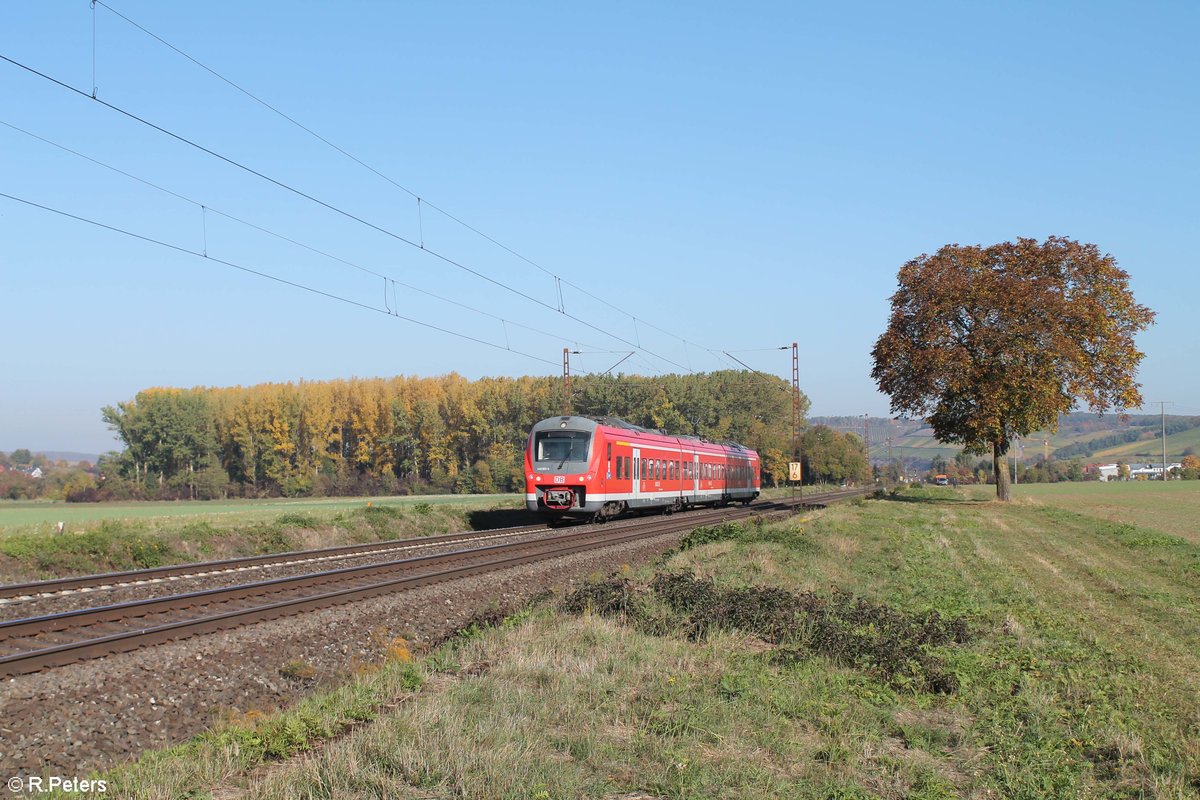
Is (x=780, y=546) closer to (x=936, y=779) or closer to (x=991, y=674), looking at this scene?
(x=991, y=674)

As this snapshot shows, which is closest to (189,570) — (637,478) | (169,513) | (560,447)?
(560,447)

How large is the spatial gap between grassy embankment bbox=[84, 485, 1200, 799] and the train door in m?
19.5

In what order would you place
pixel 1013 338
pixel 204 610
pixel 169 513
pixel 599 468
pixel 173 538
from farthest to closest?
pixel 169 513
pixel 1013 338
pixel 599 468
pixel 173 538
pixel 204 610

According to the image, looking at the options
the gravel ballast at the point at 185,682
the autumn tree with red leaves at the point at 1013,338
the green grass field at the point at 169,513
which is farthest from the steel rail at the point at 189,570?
the autumn tree with red leaves at the point at 1013,338

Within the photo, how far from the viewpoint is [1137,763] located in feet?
21.2

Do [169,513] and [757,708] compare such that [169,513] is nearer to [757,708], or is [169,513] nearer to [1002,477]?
[1002,477]

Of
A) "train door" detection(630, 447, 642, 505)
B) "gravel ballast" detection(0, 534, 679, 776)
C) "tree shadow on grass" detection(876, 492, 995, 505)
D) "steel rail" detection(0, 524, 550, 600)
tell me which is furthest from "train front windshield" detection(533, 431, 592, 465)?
"tree shadow on grass" detection(876, 492, 995, 505)

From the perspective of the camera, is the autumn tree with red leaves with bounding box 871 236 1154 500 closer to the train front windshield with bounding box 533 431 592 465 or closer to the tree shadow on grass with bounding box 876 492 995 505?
the tree shadow on grass with bounding box 876 492 995 505

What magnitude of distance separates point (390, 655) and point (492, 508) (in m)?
27.7

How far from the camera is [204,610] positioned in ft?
43.7

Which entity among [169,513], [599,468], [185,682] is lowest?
[169,513]

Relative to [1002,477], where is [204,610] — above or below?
below

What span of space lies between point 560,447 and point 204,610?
57.9ft

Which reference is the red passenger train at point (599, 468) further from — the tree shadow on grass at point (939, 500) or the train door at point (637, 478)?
the tree shadow on grass at point (939, 500)
